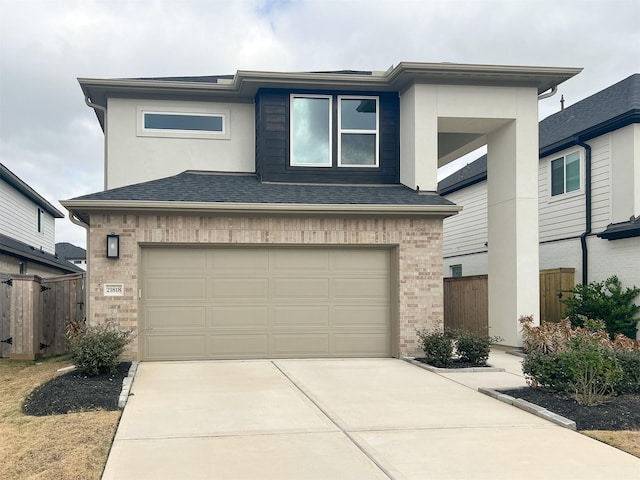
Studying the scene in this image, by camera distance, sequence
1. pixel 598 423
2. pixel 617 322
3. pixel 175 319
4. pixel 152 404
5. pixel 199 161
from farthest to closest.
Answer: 1. pixel 199 161
2. pixel 617 322
3. pixel 175 319
4. pixel 152 404
5. pixel 598 423

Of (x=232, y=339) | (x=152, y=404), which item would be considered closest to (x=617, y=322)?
(x=232, y=339)

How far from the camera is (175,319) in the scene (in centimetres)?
1172

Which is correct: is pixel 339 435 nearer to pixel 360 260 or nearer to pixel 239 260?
pixel 239 260

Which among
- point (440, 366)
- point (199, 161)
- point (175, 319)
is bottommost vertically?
point (440, 366)

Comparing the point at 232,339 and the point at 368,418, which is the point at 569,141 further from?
the point at 368,418

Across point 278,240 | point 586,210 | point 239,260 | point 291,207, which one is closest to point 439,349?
point 278,240

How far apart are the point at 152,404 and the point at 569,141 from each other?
12254mm

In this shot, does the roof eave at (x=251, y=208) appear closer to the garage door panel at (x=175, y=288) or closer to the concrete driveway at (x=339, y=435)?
the garage door panel at (x=175, y=288)

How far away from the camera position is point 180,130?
1409 cm

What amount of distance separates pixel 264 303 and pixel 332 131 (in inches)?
165

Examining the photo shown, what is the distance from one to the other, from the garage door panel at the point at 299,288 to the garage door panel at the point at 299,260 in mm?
197

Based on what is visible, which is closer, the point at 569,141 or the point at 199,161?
the point at 199,161

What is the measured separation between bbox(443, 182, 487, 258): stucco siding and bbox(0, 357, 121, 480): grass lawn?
15.7 metres

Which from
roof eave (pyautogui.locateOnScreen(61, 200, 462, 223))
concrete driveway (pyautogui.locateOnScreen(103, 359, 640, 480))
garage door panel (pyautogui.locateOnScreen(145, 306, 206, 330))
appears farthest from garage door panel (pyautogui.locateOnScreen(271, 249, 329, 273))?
concrete driveway (pyautogui.locateOnScreen(103, 359, 640, 480))
